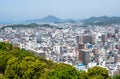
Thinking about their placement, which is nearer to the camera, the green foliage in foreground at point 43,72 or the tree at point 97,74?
the green foliage in foreground at point 43,72

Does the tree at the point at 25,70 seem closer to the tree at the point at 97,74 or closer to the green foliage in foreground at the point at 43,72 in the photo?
the green foliage in foreground at the point at 43,72

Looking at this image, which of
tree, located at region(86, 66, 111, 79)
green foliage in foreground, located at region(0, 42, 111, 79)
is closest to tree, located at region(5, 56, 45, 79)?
green foliage in foreground, located at region(0, 42, 111, 79)

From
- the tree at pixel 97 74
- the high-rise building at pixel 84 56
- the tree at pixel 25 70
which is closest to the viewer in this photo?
the tree at pixel 97 74

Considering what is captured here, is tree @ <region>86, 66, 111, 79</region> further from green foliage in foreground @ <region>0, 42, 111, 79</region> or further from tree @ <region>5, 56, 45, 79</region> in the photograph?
tree @ <region>5, 56, 45, 79</region>

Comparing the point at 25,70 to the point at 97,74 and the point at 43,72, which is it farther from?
the point at 97,74

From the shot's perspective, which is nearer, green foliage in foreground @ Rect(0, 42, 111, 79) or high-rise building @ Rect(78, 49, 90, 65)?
green foliage in foreground @ Rect(0, 42, 111, 79)

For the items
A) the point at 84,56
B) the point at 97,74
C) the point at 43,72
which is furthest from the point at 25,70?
the point at 84,56

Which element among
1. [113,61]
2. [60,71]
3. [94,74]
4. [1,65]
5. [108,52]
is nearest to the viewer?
[60,71]

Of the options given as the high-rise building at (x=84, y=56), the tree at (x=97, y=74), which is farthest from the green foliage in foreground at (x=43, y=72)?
the high-rise building at (x=84, y=56)

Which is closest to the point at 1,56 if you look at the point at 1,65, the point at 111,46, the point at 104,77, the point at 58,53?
the point at 1,65

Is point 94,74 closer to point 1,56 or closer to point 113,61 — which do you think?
point 1,56

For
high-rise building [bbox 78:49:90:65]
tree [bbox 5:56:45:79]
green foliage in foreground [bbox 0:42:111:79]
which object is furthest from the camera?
high-rise building [bbox 78:49:90:65]
